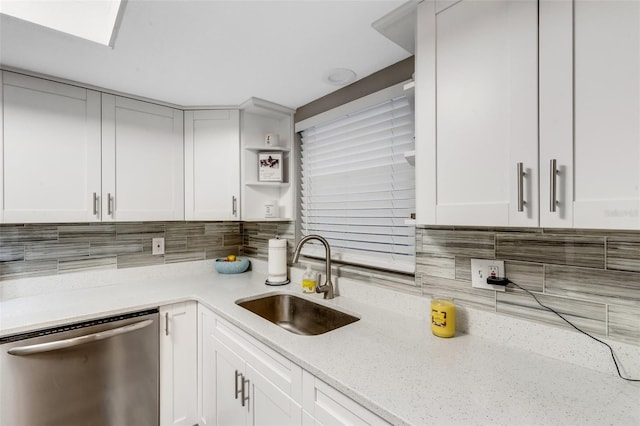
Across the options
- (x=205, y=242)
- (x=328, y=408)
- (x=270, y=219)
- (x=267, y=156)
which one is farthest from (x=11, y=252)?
(x=328, y=408)

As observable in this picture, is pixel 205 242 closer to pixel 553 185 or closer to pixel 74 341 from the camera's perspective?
pixel 74 341

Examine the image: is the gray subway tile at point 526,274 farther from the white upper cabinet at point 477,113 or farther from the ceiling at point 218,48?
the ceiling at point 218,48

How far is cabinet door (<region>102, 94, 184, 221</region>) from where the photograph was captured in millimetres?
1884

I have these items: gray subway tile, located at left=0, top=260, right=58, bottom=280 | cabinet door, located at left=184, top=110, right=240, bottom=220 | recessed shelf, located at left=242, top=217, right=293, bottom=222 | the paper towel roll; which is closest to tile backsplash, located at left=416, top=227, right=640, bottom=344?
the paper towel roll

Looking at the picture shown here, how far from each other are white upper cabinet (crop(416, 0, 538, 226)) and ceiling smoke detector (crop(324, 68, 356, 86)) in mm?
605

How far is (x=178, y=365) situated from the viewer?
1780 millimetres

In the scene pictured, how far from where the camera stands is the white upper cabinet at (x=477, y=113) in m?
0.85

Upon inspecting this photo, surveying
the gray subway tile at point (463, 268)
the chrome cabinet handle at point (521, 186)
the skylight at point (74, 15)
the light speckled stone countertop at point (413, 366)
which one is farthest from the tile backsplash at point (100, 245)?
the chrome cabinet handle at point (521, 186)

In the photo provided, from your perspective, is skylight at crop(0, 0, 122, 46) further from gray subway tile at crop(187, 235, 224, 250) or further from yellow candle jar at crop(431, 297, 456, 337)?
yellow candle jar at crop(431, 297, 456, 337)

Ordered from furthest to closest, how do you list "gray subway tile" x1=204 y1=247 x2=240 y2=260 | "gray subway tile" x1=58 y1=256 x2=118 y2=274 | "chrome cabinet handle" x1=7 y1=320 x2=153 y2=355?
"gray subway tile" x1=204 y1=247 x2=240 y2=260 < "gray subway tile" x1=58 y1=256 x2=118 y2=274 < "chrome cabinet handle" x1=7 y1=320 x2=153 y2=355

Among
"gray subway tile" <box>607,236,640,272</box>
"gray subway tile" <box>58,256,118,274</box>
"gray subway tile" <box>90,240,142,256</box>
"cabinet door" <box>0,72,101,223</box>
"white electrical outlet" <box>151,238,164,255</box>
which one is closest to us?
"gray subway tile" <box>607,236,640,272</box>

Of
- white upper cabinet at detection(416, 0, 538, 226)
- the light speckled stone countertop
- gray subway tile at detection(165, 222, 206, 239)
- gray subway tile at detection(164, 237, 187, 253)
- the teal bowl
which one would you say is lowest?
the light speckled stone countertop

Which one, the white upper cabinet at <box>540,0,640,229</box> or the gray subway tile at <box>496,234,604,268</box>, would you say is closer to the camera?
the white upper cabinet at <box>540,0,640,229</box>

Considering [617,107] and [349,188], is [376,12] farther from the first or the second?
[349,188]
